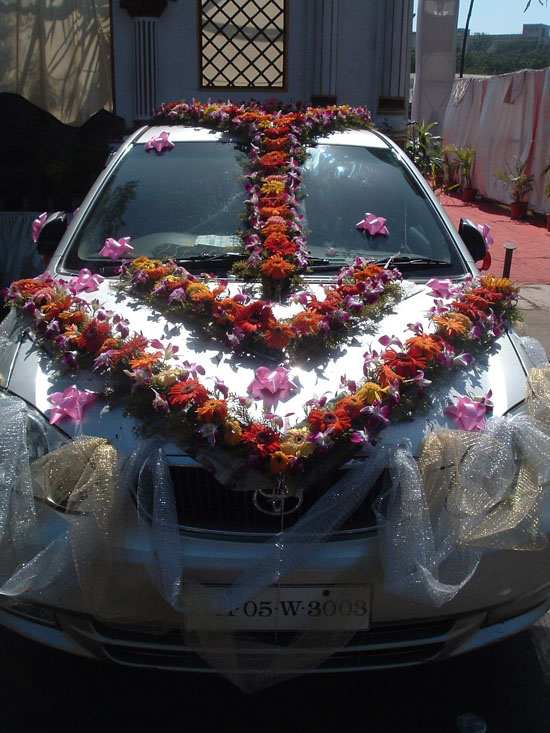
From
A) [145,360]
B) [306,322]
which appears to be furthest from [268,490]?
[306,322]

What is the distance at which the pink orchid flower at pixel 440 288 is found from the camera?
3.33m

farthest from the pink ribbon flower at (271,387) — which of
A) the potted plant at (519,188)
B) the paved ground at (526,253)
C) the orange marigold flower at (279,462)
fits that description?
the potted plant at (519,188)

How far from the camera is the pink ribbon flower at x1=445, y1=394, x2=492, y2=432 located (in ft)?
8.27

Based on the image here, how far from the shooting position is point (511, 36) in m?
70.9

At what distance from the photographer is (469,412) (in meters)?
2.55

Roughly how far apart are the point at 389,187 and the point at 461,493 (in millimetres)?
2074

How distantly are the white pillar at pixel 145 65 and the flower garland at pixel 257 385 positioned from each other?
6.02 metres

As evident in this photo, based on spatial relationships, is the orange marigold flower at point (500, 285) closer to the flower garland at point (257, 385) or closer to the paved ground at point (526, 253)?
the flower garland at point (257, 385)

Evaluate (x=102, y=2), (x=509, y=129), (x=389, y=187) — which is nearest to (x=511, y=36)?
(x=509, y=129)

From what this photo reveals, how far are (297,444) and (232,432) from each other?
0.65ft

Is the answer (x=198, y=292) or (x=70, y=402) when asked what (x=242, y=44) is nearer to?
(x=198, y=292)

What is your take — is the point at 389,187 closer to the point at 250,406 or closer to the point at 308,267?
the point at 308,267

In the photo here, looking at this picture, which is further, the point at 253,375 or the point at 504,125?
the point at 504,125

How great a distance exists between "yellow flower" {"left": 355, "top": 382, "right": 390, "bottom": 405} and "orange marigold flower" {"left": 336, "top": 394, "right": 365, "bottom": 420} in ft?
0.08
